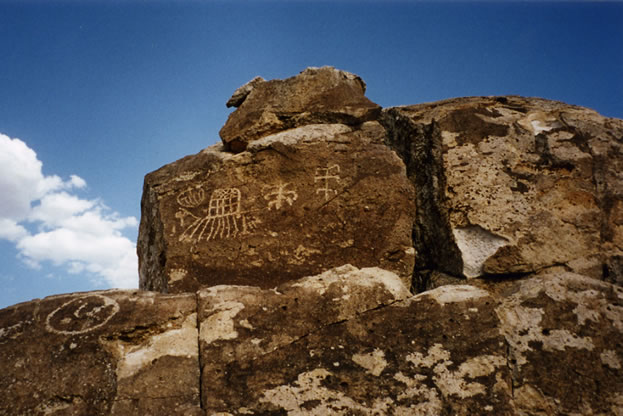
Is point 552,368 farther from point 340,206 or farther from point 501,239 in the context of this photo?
point 340,206

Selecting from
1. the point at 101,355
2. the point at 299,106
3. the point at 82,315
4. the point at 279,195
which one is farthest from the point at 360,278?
the point at 299,106

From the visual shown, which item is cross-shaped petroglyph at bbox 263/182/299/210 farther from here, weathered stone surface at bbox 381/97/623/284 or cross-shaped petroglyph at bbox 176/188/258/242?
weathered stone surface at bbox 381/97/623/284

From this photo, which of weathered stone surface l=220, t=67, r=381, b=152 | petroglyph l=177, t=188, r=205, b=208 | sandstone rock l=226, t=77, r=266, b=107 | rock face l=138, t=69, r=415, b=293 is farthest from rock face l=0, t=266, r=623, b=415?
sandstone rock l=226, t=77, r=266, b=107

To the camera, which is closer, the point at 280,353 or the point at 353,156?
the point at 280,353

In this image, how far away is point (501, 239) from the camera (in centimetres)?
272

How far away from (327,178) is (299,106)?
2.98 feet

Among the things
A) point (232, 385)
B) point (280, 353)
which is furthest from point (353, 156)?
point (232, 385)

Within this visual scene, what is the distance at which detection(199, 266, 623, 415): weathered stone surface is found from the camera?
2004mm

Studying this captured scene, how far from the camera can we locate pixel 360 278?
262cm

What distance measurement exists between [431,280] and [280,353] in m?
1.23

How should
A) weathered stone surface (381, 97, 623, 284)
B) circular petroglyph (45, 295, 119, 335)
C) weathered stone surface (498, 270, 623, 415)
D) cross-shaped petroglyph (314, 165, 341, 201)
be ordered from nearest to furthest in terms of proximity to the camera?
weathered stone surface (498, 270, 623, 415)
circular petroglyph (45, 295, 119, 335)
weathered stone surface (381, 97, 623, 284)
cross-shaped petroglyph (314, 165, 341, 201)

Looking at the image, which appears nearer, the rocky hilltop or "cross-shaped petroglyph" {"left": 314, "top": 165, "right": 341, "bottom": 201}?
the rocky hilltop

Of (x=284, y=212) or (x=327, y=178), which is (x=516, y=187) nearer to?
(x=327, y=178)

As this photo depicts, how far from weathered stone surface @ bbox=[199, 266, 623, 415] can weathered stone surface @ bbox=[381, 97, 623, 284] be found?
0.27 meters
